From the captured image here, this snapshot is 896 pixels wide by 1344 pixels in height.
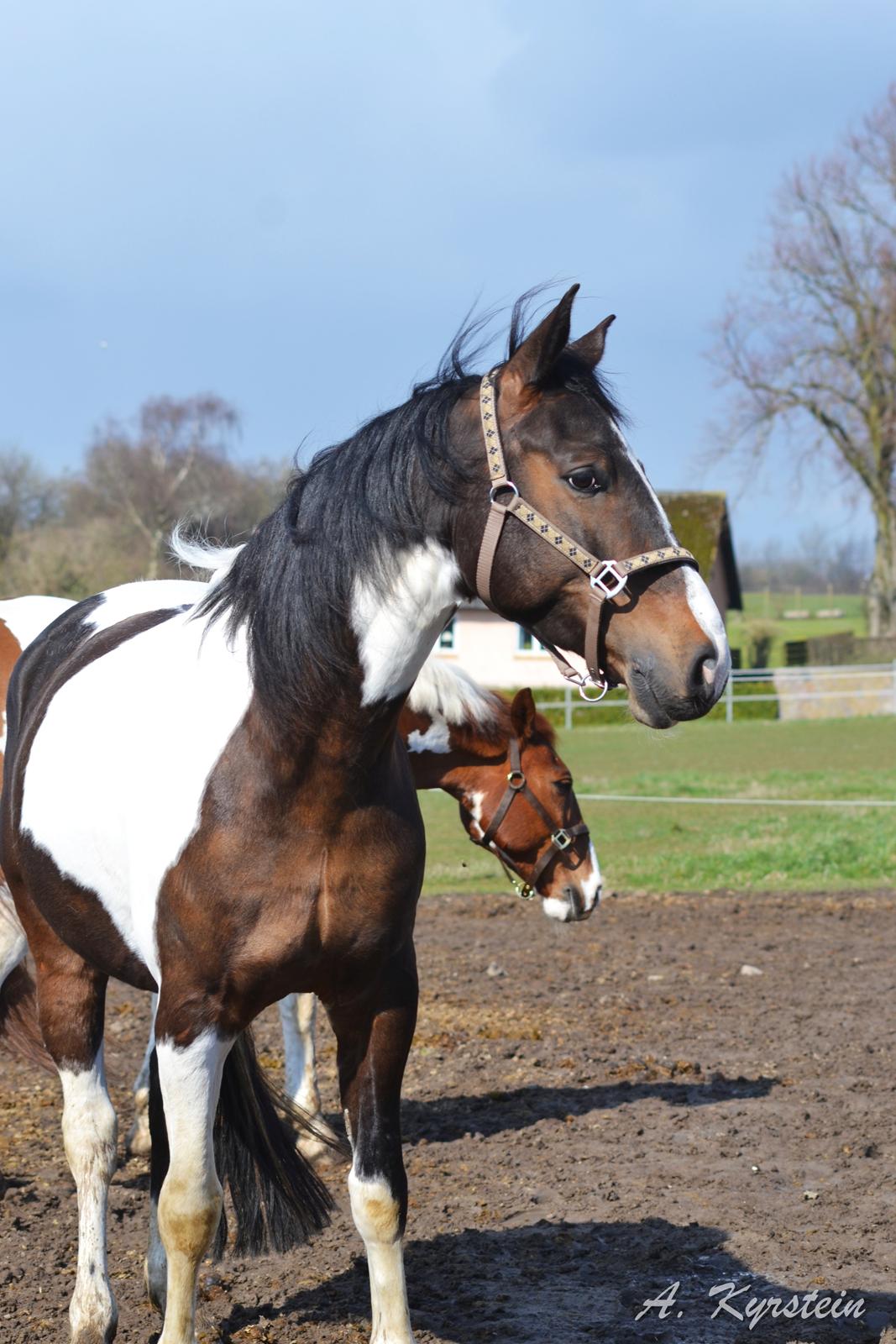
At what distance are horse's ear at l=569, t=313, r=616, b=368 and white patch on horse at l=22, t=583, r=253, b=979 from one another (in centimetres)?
100

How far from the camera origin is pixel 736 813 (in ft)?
50.2

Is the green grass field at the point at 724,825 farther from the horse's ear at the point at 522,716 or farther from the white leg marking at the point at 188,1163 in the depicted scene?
the white leg marking at the point at 188,1163

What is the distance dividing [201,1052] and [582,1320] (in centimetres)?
153

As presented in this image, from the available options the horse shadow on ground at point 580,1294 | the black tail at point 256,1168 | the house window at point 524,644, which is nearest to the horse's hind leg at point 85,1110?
the black tail at point 256,1168

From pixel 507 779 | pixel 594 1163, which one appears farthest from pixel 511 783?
pixel 594 1163

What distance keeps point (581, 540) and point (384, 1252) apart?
1.76 meters

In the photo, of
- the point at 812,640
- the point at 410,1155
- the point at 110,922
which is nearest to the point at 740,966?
the point at 410,1155

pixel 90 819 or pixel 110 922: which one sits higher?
pixel 90 819

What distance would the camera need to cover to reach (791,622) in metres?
69.9

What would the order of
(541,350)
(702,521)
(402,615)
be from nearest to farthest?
(541,350) → (402,615) → (702,521)

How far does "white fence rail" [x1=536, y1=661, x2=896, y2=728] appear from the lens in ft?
104

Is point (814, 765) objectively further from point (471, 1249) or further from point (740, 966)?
point (471, 1249)

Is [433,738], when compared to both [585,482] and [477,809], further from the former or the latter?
[585,482]
